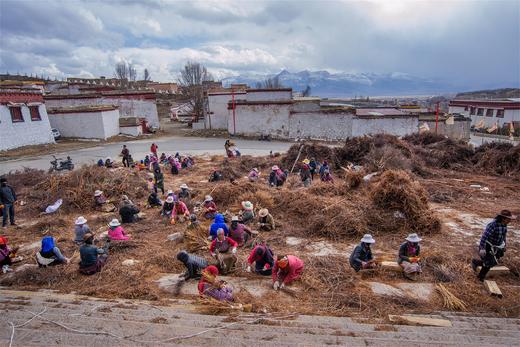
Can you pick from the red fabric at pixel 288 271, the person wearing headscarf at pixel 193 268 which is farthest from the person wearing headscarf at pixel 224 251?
the red fabric at pixel 288 271

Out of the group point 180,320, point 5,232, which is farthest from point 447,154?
point 5,232

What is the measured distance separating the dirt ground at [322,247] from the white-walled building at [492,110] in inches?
1118

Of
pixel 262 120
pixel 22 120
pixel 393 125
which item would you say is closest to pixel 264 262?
pixel 393 125

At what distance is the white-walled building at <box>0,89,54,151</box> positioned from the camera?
23375mm

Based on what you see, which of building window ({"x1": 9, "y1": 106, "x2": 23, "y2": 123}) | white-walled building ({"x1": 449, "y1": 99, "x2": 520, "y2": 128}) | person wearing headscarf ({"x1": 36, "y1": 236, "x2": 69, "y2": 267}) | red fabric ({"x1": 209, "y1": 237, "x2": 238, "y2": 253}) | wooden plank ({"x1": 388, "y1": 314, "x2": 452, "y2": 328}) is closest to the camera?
wooden plank ({"x1": 388, "y1": 314, "x2": 452, "y2": 328})

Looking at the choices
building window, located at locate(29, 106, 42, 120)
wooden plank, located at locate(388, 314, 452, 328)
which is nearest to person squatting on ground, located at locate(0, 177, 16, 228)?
wooden plank, located at locate(388, 314, 452, 328)

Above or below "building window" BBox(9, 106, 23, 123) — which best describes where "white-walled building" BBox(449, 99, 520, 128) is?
below

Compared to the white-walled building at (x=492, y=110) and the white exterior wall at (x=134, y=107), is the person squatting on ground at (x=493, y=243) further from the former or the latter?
the white-walled building at (x=492, y=110)

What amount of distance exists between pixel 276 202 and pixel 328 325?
5.55m

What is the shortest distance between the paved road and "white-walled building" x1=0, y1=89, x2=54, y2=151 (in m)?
4.04

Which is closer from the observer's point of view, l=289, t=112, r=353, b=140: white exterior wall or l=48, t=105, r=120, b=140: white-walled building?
l=289, t=112, r=353, b=140: white exterior wall

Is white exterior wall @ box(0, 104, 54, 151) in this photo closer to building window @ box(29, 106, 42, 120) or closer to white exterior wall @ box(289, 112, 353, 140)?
building window @ box(29, 106, 42, 120)

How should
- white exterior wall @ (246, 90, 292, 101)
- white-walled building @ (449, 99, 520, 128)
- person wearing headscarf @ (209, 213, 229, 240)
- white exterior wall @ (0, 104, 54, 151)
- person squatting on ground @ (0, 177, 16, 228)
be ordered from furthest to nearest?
white-walled building @ (449, 99, 520, 128)
white exterior wall @ (246, 90, 292, 101)
white exterior wall @ (0, 104, 54, 151)
person squatting on ground @ (0, 177, 16, 228)
person wearing headscarf @ (209, 213, 229, 240)

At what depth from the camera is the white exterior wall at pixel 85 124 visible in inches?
1139
